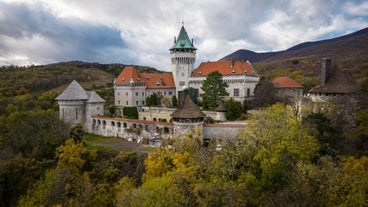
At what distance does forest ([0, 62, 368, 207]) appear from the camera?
20609mm

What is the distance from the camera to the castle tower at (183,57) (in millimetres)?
56406

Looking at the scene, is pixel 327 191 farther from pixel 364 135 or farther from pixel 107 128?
pixel 107 128

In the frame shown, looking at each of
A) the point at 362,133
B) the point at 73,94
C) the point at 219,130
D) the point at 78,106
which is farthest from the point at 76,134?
the point at 362,133

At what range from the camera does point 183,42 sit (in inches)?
2215

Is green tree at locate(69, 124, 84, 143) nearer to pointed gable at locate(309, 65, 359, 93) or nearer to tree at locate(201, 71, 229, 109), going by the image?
tree at locate(201, 71, 229, 109)

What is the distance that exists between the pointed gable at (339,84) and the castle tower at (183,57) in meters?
27.4

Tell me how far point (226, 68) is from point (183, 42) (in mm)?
10221

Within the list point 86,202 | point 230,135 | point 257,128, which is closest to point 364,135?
point 257,128

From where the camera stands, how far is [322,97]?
34344 mm

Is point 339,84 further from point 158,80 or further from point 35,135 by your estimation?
point 35,135

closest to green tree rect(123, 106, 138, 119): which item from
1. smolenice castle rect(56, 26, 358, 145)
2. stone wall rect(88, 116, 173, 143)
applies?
smolenice castle rect(56, 26, 358, 145)

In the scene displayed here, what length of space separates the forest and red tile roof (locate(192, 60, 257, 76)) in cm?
1941

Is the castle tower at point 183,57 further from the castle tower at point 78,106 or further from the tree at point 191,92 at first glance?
the castle tower at point 78,106

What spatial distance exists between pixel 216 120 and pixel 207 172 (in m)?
20.5
